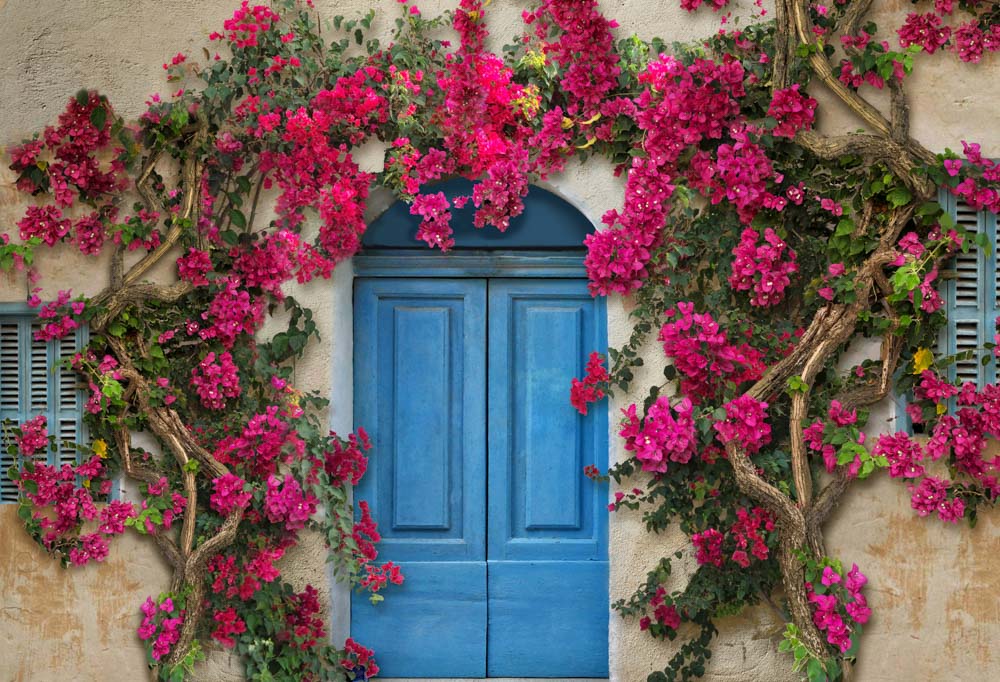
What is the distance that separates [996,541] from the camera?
4.22m

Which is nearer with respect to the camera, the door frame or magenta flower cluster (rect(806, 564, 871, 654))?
magenta flower cluster (rect(806, 564, 871, 654))

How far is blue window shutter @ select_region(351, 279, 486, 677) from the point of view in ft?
14.9

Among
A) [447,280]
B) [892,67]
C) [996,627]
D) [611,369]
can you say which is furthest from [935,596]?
[447,280]

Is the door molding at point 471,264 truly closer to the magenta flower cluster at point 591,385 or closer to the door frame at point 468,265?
the door frame at point 468,265

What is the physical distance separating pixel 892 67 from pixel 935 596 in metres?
2.12

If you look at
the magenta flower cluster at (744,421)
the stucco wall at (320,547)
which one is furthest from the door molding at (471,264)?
the magenta flower cluster at (744,421)

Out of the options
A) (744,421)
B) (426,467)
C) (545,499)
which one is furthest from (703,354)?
(426,467)

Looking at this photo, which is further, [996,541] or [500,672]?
[500,672]

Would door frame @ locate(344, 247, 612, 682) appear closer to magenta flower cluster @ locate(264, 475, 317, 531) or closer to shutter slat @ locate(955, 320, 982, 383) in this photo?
magenta flower cluster @ locate(264, 475, 317, 531)

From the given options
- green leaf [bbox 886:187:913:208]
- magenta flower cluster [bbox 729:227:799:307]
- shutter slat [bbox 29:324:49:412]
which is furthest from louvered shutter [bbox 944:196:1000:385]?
shutter slat [bbox 29:324:49:412]

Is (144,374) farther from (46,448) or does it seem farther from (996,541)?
(996,541)

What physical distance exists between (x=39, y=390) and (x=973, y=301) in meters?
3.88

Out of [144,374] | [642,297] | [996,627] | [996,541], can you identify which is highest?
[642,297]

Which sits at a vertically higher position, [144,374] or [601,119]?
[601,119]
